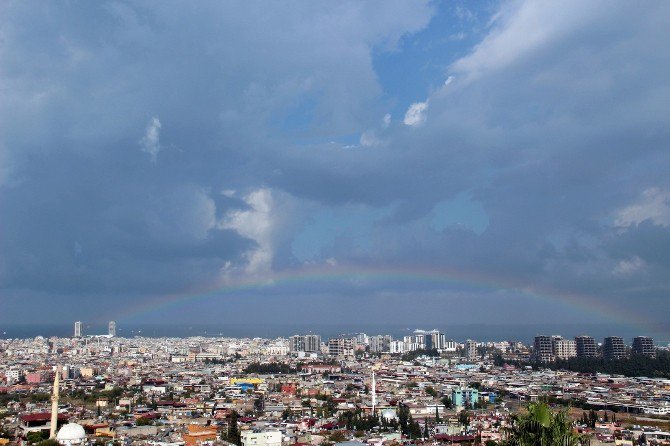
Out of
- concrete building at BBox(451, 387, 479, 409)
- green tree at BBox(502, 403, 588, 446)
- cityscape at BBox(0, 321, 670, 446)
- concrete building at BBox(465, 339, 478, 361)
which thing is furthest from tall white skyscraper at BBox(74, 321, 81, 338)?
green tree at BBox(502, 403, 588, 446)

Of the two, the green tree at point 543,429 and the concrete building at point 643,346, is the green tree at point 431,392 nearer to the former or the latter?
the green tree at point 543,429

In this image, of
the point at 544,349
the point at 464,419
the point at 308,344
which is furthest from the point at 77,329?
the point at 464,419

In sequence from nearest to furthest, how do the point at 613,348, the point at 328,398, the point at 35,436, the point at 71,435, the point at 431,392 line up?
1. the point at 71,435
2. the point at 35,436
3. the point at 328,398
4. the point at 431,392
5. the point at 613,348

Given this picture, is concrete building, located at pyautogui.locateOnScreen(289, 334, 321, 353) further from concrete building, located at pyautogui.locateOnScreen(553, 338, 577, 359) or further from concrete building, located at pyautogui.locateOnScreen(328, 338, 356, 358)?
concrete building, located at pyautogui.locateOnScreen(553, 338, 577, 359)

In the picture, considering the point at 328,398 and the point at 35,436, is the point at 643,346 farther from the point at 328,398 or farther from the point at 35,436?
the point at 35,436

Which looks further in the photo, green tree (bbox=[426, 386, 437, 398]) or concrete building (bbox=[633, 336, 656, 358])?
concrete building (bbox=[633, 336, 656, 358])

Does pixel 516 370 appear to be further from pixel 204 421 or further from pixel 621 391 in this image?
pixel 204 421
